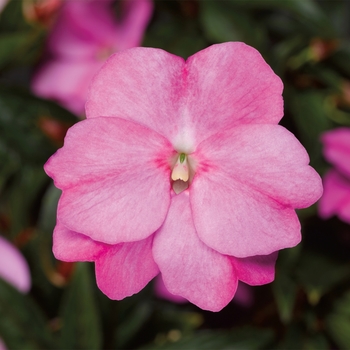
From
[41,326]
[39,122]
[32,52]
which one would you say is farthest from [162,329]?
[32,52]

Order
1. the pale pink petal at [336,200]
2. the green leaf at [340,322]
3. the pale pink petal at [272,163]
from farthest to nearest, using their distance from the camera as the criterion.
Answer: the green leaf at [340,322] < the pale pink petal at [336,200] < the pale pink petal at [272,163]

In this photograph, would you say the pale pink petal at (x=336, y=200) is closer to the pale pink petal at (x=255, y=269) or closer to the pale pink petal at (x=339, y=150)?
the pale pink petal at (x=339, y=150)

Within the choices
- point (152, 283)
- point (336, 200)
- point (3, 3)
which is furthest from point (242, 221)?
point (3, 3)

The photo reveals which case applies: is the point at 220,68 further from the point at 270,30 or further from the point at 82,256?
the point at 270,30

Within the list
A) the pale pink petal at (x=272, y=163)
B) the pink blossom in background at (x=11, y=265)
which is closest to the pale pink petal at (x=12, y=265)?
the pink blossom in background at (x=11, y=265)

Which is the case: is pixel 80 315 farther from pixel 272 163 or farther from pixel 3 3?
pixel 3 3

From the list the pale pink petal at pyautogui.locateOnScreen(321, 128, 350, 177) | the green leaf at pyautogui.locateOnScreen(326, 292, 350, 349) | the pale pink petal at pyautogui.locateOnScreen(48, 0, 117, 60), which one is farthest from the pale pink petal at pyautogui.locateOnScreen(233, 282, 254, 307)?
the pale pink petal at pyautogui.locateOnScreen(48, 0, 117, 60)
